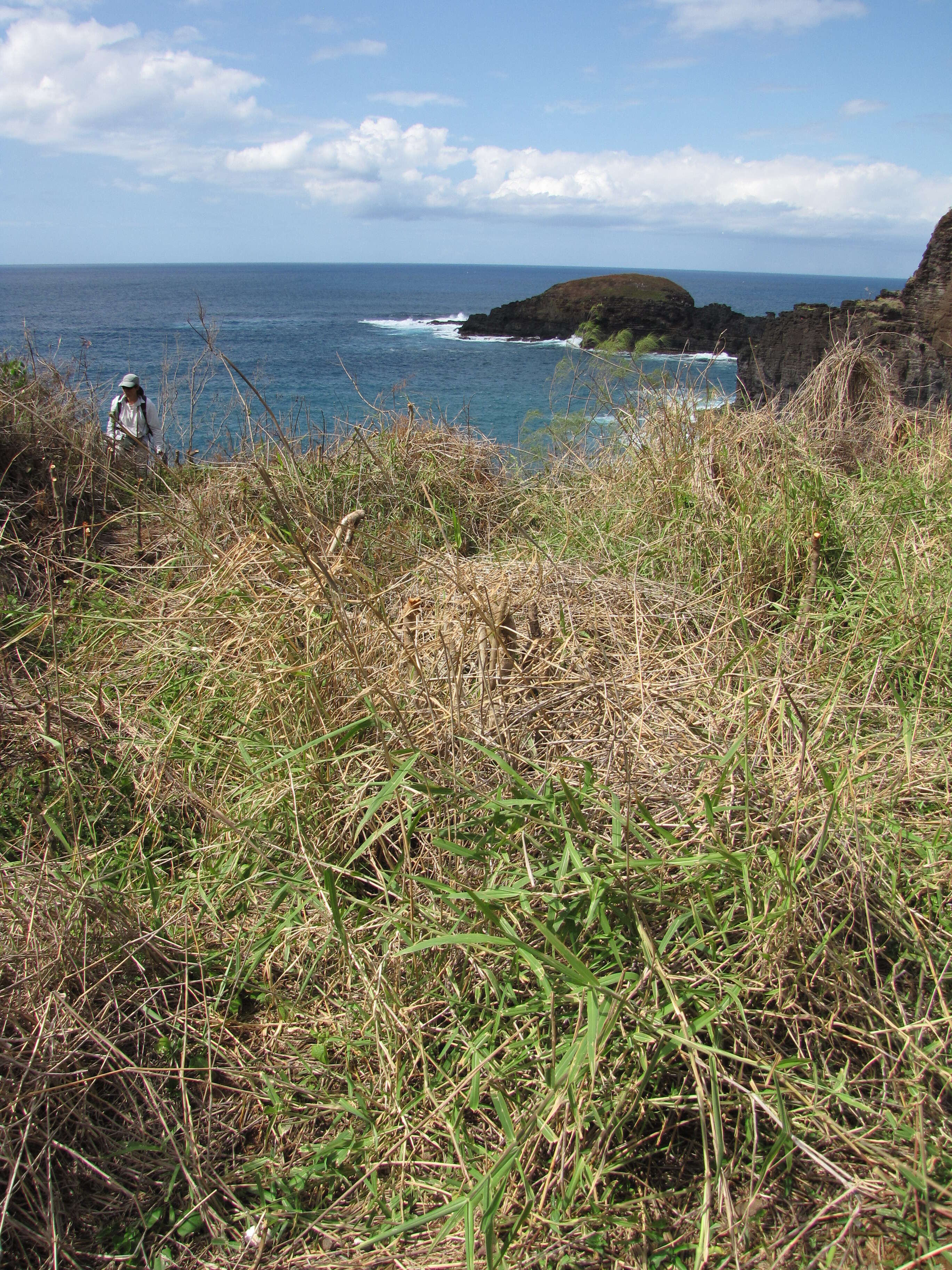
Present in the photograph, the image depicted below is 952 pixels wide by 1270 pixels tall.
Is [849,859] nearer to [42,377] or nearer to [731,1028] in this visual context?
[731,1028]

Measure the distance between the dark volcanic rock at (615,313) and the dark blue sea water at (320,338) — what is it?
4.20 m

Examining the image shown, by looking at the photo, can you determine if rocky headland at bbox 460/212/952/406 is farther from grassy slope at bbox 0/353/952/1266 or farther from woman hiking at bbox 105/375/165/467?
woman hiking at bbox 105/375/165/467

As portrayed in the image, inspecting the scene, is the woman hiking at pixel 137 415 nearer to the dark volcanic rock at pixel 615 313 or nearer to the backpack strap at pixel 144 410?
the backpack strap at pixel 144 410

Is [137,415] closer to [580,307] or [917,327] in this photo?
[917,327]

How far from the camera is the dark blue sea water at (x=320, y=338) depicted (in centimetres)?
1501

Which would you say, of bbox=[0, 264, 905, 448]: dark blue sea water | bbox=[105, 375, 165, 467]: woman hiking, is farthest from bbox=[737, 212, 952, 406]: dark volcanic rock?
bbox=[105, 375, 165, 467]: woman hiking

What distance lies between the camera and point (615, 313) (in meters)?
49.1

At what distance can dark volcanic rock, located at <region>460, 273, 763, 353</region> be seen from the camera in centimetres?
4428

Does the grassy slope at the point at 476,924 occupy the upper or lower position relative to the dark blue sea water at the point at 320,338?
lower

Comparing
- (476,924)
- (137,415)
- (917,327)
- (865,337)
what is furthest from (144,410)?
(917,327)

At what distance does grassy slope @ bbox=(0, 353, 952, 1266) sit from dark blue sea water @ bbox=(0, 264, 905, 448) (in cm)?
155

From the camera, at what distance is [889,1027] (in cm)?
172

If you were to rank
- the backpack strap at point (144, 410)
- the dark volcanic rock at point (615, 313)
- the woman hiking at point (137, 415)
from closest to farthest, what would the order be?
the woman hiking at point (137, 415), the backpack strap at point (144, 410), the dark volcanic rock at point (615, 313)

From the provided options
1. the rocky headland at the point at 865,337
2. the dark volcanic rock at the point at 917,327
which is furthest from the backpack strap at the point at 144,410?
the dark volcanic rock at the point at 917,327
